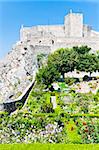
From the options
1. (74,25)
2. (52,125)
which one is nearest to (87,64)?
→ (74,25)

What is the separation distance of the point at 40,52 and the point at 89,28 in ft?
31.4

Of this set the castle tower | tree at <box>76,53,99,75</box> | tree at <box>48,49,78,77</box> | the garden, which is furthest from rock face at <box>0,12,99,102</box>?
the garden

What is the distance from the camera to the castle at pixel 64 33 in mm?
36844

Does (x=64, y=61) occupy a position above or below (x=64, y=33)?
below

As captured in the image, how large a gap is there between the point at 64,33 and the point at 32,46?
298 inches

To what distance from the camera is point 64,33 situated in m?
41.2

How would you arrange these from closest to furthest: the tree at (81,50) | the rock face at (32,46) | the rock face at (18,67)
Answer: the rock face at (18,67) → the rock face at (32,46) → the tree at (81,50)

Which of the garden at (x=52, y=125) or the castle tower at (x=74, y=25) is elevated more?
the castle tower at (x=74, y=25)

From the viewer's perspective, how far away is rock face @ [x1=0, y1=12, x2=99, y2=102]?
97.2 ft

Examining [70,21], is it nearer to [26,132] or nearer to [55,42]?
[55,42]

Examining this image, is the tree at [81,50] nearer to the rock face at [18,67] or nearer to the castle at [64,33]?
the rock face at [18,67]

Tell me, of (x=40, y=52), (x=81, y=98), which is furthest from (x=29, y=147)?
(x=40, y=52)

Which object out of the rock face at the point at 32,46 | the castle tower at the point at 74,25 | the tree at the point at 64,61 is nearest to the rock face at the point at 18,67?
the rock face at the point at 32,46

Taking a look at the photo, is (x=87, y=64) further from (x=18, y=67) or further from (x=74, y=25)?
(x=74, y=25)
